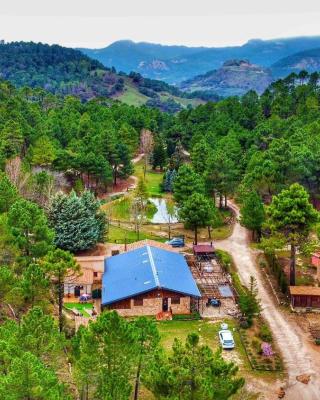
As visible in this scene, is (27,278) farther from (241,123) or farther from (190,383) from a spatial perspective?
(241,123)

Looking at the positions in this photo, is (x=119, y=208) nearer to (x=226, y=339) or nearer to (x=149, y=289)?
(x=149, y=289)

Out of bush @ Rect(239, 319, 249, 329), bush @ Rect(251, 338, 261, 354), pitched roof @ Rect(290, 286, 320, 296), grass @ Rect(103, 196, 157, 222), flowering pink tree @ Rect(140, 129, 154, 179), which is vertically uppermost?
flowering pink tree @ Rect(140, 129, 154, 179)

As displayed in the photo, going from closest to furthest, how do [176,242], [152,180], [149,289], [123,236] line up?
1. [149,289]
2. [176,242]
3. [123,236]
4. [152,180]

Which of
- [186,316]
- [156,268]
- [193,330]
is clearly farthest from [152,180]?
[193,330]

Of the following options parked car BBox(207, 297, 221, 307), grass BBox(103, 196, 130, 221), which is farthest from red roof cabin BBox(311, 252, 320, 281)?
grass BBox(103, 196, 130, 221)

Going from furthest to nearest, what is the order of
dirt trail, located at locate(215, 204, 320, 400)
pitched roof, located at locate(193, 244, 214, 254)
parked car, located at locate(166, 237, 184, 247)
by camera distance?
parked car, located at locate(166, 237, 184, 247) → pitched roof, located at locate(193, 244, 214, 254) → dirt trail, located at locate(215, 204, 320, 400)

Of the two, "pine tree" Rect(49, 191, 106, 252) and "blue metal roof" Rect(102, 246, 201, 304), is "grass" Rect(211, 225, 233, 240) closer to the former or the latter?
"blue metal roof" Rect(102, 246, 201, 304)
